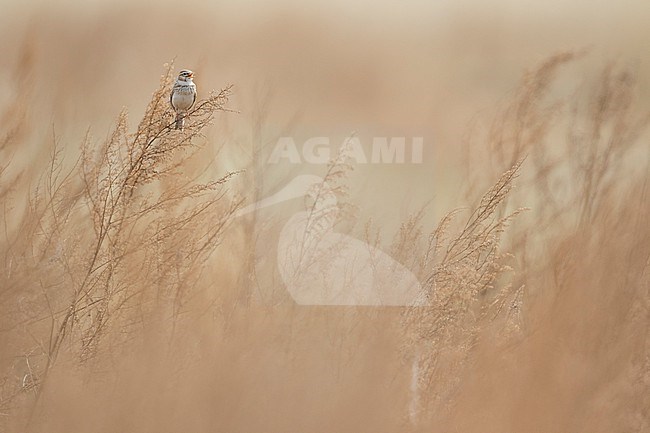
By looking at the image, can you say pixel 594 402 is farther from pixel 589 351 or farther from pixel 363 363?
pixel 363 363

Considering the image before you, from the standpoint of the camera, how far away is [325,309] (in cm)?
200

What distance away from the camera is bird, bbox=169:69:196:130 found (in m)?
1.85

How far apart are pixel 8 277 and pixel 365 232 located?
2.84 ft

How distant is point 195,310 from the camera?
1.94m

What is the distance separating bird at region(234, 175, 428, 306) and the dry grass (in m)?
0.03

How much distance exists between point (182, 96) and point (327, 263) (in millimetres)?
533

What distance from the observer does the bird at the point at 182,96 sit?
1.85 m

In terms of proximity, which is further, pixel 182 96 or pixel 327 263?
pixel 327 263

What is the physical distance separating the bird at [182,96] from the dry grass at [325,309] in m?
0.02

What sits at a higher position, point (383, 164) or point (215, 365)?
point (383, 164)

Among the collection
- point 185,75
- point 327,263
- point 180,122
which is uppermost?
point 185,75

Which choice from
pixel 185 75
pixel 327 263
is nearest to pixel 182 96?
pixel 185 75

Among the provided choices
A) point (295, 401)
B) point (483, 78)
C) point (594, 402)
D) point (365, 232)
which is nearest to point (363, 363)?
point (295, 401)

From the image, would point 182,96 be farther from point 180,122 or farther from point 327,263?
point 327,263
